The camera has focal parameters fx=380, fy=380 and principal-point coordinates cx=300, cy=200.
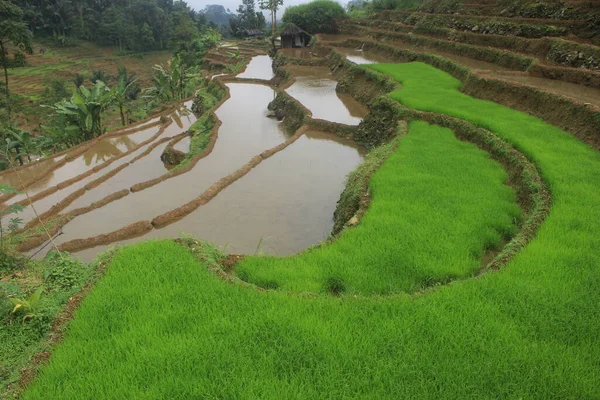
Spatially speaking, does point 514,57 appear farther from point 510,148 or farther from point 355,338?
point 355,338

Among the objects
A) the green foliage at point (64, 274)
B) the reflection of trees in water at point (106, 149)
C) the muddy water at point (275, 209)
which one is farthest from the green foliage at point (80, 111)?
the green foliage at point (64, 274)

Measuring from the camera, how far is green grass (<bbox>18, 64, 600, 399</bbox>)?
8.41 feet

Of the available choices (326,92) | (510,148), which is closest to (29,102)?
(326,92)

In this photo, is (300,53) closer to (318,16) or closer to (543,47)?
(318,16)

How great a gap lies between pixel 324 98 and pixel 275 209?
28.1 ft

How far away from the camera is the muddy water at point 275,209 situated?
628 centimetres

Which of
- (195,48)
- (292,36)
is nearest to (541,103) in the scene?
(292,36)

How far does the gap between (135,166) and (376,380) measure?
1036 centimetres

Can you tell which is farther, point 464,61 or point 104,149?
point 464,61

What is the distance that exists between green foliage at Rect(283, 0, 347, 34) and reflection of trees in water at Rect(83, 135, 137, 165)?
19.1m

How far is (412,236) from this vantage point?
447cm

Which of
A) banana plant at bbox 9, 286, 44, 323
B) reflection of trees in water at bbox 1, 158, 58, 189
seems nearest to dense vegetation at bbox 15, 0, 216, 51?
reflection of trees in water at bbox 1, 158, 58, 189

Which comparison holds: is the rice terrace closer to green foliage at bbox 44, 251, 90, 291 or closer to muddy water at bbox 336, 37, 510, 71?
green foliage at bbox 44, 251, 90, 291

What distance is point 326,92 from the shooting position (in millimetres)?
15586
